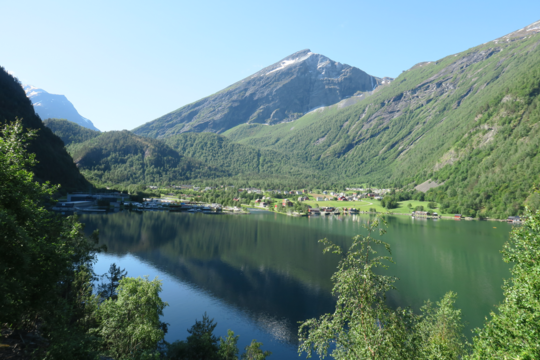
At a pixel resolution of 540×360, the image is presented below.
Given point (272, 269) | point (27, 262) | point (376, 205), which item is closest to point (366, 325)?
point (27, 262)

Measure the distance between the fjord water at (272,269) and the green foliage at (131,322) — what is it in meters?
9.43

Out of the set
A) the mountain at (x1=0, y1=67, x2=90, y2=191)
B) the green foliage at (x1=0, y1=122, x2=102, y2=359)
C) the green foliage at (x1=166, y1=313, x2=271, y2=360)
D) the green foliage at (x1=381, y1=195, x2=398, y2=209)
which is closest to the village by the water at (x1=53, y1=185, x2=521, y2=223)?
the green foliage at (x1=381, y1=195, x2=398, y2=209)

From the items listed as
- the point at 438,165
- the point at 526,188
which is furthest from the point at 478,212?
the point at 438,165

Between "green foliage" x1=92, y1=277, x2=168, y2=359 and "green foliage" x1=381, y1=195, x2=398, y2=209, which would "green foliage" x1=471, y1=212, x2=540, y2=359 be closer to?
"green foliage" x1=92, y1=277, x2=168, y2=359

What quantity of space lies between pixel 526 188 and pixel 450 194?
135ft

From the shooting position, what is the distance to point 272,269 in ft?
180

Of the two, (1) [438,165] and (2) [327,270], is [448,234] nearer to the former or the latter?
(2) [327,270]

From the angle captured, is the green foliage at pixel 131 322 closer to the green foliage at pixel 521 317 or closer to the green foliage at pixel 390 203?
the green foliage at pixel 521 317

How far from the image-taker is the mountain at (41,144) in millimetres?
101438

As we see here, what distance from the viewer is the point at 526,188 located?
375 ft

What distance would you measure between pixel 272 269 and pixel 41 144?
4318 inches

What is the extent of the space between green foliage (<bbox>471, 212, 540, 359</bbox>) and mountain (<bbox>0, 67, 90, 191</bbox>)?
120 metres

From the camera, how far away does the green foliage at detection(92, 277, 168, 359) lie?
→ 1885cm

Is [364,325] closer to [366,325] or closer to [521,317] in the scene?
[366,325]
